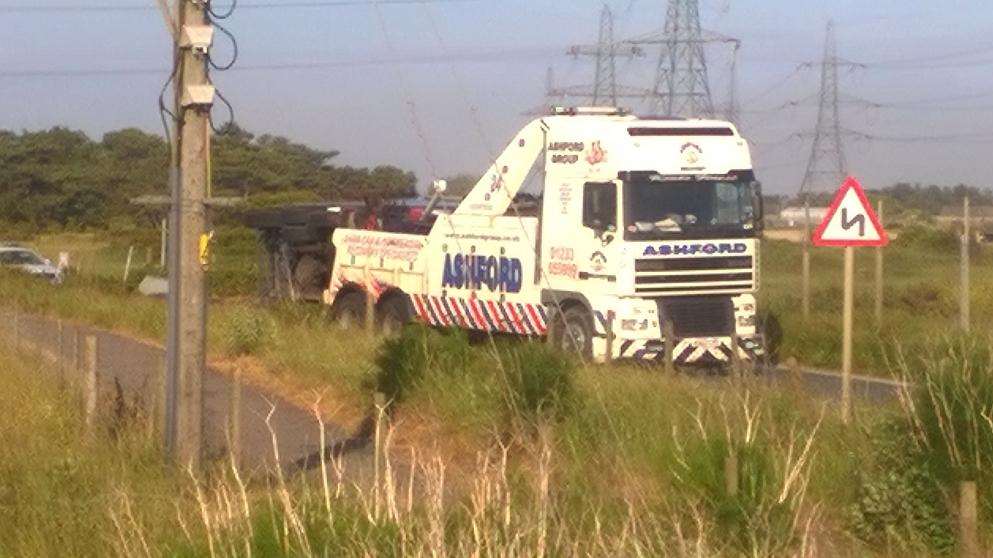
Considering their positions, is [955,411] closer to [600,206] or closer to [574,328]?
[600,206]

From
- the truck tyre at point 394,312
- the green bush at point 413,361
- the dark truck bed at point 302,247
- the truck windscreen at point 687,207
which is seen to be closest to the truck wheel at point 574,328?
the truck windscreen at point 687,207

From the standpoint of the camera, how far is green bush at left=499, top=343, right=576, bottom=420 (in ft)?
48.7

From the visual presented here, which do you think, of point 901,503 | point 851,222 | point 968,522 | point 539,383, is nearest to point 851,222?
point 851,222

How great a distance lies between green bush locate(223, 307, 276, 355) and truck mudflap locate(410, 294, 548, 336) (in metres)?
2.42

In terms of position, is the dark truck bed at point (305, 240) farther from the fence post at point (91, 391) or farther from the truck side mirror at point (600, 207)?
the fence post at point (91, 391)

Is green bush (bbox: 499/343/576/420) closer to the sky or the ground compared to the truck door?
closer to the ground

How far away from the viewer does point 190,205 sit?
1301 centimetres

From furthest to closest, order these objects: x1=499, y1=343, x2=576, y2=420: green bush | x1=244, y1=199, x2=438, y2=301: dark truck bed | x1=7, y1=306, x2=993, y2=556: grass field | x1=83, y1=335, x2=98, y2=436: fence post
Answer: x1=244, y1=199, x2=438, y2=301: dark truck bed → x1=499, y1=343, x2=576, y2=420: green bush → x1=83, y1=335, x2=98, y2=436: fence post → x1=7, y1=306, x2=993, y2=556: grass field

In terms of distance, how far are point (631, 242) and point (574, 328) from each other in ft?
4.87

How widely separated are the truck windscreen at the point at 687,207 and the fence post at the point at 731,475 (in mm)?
12487

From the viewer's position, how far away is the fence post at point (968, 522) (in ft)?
32.6

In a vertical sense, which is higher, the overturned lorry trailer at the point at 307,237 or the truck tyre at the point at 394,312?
the overturned lorry trailer at the point at 307,237

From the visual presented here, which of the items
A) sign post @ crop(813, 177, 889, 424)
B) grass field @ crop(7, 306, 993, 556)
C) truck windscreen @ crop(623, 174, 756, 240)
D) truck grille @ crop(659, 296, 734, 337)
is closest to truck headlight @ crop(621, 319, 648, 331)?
truck grille @ crop(659, 296, 734, 337)

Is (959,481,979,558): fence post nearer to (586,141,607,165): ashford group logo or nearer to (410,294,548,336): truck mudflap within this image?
(586,141,607,165): ashford group logo
